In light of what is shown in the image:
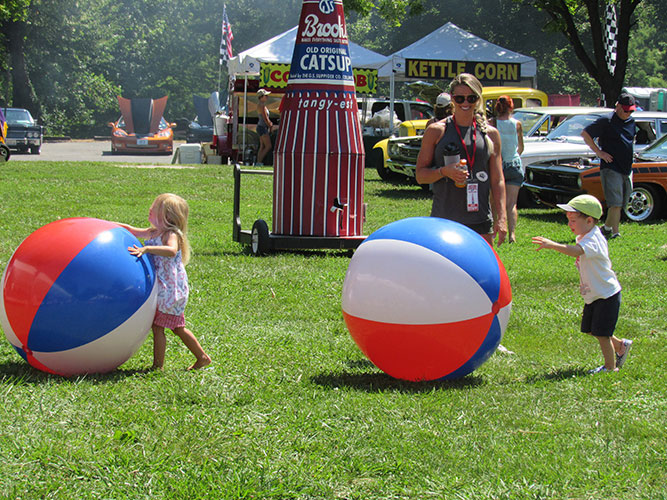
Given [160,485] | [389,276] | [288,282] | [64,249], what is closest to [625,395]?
[389,276]

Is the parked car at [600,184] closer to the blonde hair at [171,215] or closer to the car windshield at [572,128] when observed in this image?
the car windshield at [572,128]

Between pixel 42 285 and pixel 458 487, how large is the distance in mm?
2663

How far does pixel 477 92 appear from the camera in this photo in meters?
5.71

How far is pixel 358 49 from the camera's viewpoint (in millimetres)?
24109

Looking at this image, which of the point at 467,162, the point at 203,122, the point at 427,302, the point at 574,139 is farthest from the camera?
the point at 203,122

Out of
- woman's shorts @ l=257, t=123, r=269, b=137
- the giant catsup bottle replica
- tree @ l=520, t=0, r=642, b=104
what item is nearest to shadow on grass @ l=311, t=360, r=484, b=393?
the giant catsup bottle replica

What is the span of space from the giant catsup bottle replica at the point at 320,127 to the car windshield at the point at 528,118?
348 inches

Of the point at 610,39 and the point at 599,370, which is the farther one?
the point at 610,39

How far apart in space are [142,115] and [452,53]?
1974 centimetres

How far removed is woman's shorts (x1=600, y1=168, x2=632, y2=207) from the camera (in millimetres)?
11516

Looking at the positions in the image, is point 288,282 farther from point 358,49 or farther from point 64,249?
point 358,49

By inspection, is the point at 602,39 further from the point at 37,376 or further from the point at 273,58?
the point at 37,376

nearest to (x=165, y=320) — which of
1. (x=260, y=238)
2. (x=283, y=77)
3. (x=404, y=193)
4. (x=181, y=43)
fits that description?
(x=260, y=238)

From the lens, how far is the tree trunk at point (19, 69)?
155 feet
